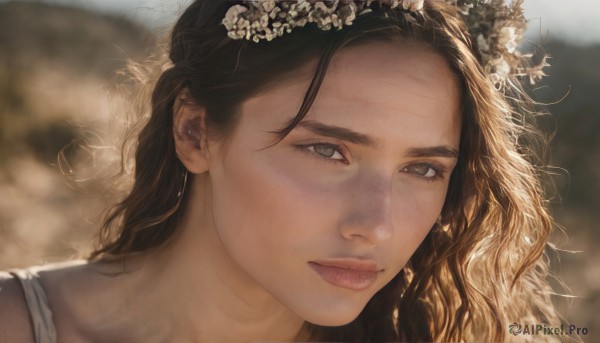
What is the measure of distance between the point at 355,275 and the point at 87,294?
1.17 meters

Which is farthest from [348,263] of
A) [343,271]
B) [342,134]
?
[342,134]

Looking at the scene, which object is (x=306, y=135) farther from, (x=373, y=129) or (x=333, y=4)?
(x=333, y=4)

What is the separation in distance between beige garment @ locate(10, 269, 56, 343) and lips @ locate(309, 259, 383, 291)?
112cm

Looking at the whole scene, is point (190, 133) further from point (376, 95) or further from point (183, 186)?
point (376, 95)

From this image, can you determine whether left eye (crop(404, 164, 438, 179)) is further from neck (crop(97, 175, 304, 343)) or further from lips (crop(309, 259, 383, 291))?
neck (crop(97, 175, 304, 343))

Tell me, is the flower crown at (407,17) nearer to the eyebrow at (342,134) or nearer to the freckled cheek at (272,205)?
the eyebrow at (342,134)

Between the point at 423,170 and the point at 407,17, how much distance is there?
0.57m

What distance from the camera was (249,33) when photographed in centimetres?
288

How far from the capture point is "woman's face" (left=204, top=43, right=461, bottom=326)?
268cm

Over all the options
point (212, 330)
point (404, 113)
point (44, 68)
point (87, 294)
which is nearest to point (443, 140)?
point (404, 113)

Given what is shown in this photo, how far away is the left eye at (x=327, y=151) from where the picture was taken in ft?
8.98

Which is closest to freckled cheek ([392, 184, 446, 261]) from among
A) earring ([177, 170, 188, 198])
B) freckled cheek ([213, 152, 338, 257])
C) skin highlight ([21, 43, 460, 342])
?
skin highlight ([21, 43, 460, 342])

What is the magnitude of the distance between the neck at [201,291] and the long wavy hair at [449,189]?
16 centimetres

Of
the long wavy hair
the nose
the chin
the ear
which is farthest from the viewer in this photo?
Answer: the ear
